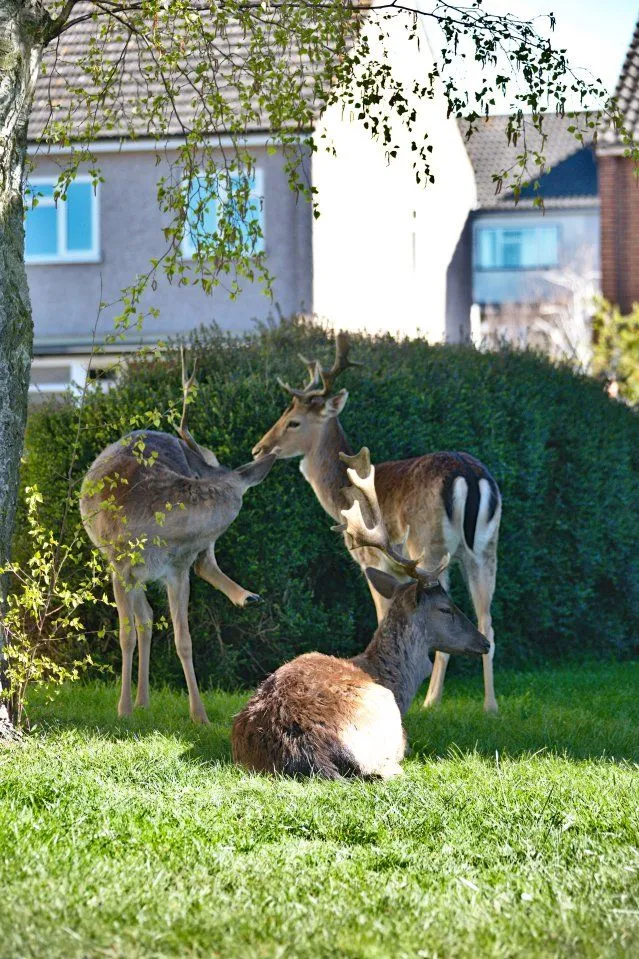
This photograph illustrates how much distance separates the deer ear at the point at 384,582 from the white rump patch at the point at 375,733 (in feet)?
2.59

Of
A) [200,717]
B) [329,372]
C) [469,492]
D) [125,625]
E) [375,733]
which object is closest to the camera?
[375,733]

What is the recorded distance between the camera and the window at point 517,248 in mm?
43812

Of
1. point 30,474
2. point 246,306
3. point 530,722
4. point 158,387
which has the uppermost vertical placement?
point 246,306

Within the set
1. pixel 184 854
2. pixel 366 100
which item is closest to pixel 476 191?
pixel 366 100

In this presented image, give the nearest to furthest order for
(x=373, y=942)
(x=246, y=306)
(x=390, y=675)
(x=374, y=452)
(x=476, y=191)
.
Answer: (x=373, y=942)
(x=390, y=675)
(x=374, y=452)
(x=246, y=306)
(x=476, y=191)

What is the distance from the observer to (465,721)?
8391 mm

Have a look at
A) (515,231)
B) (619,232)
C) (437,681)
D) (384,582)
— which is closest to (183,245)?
(619,232)

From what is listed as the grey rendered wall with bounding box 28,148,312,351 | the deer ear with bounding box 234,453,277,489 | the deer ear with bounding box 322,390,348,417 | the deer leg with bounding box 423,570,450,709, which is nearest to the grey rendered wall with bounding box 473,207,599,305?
the grey rendered wall with bounding box 28,148,312,351

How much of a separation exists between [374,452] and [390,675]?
12.6 ft

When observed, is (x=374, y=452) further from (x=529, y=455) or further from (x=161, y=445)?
(x=161, y=445)

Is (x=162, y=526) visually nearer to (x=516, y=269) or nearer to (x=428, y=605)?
(x=428, y=605)

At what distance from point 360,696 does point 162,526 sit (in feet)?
6.87

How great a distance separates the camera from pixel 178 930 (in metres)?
4.36

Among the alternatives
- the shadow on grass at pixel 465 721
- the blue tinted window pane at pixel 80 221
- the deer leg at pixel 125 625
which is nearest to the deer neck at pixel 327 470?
Answer: the shadow on grass at pixel 465 721
